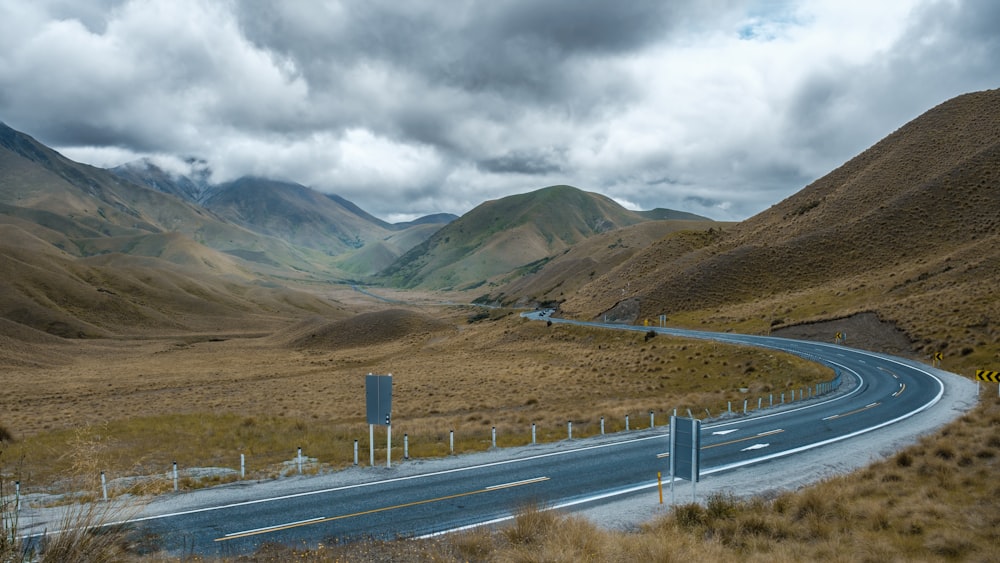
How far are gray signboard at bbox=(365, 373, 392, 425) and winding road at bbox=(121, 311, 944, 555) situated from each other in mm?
1655

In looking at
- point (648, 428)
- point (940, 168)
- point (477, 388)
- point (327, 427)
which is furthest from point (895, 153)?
point (327, 427)

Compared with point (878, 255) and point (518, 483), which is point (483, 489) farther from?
point (878, 255)

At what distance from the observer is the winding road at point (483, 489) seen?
11688mm

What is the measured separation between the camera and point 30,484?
16125 millimetres

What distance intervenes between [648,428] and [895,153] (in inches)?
4259

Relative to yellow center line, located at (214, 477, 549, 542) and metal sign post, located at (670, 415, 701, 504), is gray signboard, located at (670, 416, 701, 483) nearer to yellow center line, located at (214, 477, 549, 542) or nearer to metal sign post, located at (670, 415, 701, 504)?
metal sign post, located at (670, 415, 701, 504)

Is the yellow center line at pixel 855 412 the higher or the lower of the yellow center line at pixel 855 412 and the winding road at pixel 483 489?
the lower

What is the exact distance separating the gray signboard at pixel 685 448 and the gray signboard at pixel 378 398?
9413mm

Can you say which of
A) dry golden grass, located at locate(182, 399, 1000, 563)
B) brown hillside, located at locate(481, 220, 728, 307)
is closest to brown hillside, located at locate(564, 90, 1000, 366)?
brown hillside, located at locate(481, 220, 728, 307)

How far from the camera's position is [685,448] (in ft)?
36.4

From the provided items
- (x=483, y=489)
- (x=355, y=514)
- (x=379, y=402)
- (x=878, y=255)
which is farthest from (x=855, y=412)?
(x=878, y=255)

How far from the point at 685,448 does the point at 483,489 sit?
5.88 m

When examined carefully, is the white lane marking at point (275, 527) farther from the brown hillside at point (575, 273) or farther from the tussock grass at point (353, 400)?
the brown hillside at point (575, 273)

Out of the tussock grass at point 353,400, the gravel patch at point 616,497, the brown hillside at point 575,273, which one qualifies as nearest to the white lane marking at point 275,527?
the gravel patch at point 616,497
